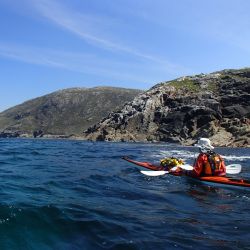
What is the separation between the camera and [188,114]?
329 feet

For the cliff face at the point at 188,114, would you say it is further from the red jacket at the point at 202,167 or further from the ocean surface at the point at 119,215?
the ocean surface at the point at 119,215

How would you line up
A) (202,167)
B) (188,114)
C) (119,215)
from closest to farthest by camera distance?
(119,215) → (202,167) → (188,114)

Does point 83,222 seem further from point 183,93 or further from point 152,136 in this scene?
point 183,93

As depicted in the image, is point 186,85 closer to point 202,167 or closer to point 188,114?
point 188,114

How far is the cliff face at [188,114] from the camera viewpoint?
296 feet

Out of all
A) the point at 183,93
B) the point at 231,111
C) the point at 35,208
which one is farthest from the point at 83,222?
the point at 183,93

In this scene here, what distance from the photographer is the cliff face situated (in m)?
90.1

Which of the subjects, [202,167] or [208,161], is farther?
[202,167]

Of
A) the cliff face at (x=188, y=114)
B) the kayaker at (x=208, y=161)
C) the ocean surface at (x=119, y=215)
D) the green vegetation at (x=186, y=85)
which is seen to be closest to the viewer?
the ocean surface at (x=119, y=215)

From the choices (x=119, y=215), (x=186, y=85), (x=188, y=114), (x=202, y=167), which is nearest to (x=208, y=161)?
(x=202, y=167)

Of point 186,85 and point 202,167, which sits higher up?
point 186,85

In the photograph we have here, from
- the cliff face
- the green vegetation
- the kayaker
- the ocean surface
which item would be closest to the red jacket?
the kayaker

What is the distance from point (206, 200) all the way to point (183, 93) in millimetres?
102101

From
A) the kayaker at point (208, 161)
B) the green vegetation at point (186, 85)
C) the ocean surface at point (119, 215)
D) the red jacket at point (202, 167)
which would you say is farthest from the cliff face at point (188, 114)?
the ocean surface at point (119, 215)
